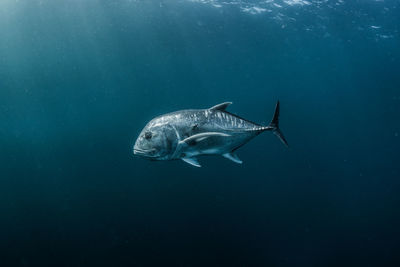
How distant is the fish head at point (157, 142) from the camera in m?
2.92

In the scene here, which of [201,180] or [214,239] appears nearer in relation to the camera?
[214,239]

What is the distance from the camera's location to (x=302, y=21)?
20.0 meters

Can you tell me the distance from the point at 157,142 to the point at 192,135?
0.48 metres

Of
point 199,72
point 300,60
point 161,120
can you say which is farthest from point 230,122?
point 199,72

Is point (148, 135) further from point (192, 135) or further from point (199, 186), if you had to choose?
point (199, 186)

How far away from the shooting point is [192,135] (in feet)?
10.3

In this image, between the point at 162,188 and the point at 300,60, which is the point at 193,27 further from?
the point at 300,60

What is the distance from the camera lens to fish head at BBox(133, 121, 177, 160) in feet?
9.59

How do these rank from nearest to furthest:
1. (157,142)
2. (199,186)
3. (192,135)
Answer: (157,142), (192,135), (199,186)

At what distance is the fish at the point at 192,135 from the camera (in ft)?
9.67

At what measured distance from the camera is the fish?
9.67ft

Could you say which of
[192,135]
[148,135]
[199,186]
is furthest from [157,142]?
[199,186]

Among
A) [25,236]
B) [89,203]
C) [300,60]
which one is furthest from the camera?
[300,60]

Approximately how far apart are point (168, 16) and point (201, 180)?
1439 cm
